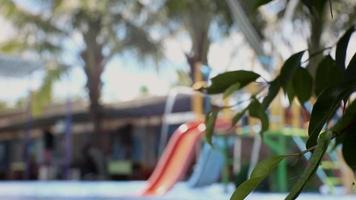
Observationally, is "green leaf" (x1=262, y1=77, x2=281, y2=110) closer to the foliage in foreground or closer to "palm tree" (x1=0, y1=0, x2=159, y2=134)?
the foliage in foreground

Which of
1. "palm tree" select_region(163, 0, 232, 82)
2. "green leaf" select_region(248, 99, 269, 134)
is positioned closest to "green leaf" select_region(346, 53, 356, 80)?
"green leaf" select_region(248, 99, 269, 134)

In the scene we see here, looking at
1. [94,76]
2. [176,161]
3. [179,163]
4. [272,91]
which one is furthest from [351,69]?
[94,76]

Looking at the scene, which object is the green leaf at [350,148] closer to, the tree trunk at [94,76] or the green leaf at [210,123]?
the green leaf at [210,123]

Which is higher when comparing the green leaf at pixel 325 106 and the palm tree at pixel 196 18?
the palm tree at pixel 196 18

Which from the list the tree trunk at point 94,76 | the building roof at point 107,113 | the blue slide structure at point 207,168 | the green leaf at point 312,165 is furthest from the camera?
the tree trunk at point 94,76

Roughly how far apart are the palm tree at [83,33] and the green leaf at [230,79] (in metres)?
13.3

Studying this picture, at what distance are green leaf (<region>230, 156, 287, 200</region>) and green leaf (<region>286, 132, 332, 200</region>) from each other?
4 centimetres

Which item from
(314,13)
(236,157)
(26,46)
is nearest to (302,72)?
(314,13)

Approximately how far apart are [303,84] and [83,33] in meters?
14.1

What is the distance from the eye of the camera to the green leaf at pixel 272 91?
0.90 meters

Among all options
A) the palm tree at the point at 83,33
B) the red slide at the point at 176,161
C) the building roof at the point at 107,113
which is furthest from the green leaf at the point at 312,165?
the palm tree at the point at 83,33

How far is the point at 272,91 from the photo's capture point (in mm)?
917

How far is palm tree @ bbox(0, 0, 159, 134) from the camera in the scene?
1441 cm

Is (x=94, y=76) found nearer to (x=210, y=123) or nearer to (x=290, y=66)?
(x=210, y=123)
